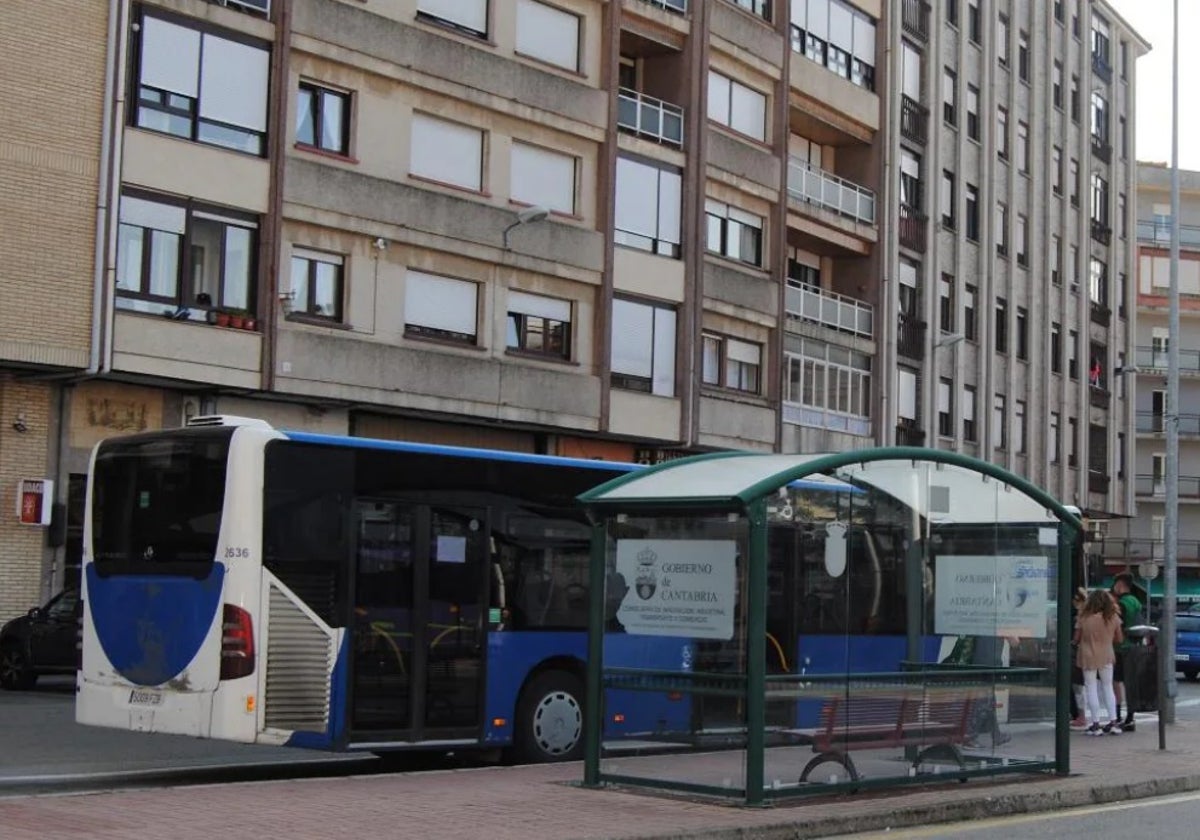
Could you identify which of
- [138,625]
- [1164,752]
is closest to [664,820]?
[138,625]

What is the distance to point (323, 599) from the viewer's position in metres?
14.9

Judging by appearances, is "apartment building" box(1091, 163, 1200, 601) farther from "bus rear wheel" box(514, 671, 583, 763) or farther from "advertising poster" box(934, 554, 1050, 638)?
"advertising poster" box(934, 554, 1050, 638)

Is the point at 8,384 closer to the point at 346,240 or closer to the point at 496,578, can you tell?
the point at 346,240

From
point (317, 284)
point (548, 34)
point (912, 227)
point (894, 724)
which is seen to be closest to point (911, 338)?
point (912, 227)

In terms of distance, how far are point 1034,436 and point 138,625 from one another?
46593 millimetres

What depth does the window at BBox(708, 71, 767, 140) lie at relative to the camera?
39844mm

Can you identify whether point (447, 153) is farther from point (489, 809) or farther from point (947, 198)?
point (947, 198)

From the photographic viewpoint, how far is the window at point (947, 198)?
52125 millimetres

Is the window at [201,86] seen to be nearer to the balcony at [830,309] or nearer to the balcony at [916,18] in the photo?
the balcony at [830,309]

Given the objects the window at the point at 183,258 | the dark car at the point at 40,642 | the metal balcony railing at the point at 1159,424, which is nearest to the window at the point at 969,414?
the metal balcony railing at the point at 1159,424

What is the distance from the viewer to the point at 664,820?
38.4 feet

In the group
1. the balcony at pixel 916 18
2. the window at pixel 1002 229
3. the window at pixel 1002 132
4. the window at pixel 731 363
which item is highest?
the balcony at pixel 916 18

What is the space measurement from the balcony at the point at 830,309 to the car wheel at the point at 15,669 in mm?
21213

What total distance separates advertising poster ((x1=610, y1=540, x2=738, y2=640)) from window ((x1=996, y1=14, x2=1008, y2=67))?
4620 cm
